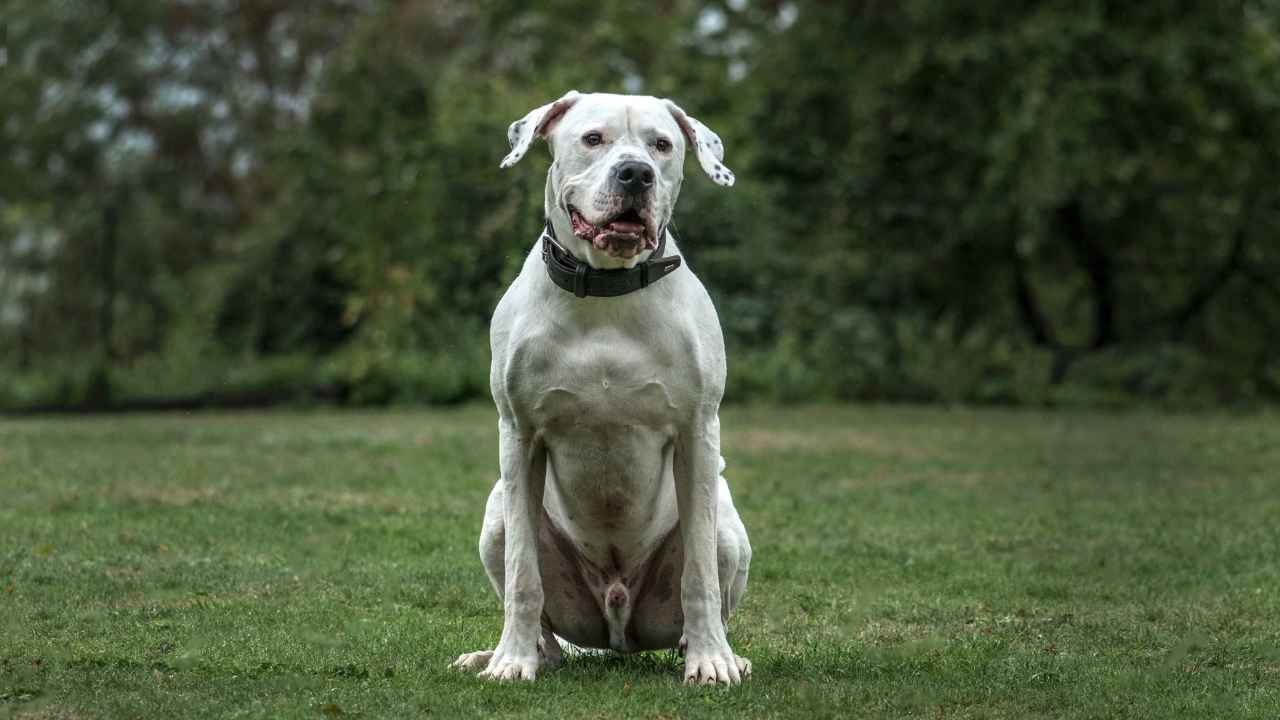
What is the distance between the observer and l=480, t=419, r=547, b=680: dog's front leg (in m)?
5.86

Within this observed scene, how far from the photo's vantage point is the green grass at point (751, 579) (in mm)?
5598

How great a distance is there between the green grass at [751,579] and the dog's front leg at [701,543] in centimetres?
16

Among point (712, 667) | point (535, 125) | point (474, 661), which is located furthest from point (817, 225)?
point (712, 667)

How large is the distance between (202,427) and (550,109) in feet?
32.8

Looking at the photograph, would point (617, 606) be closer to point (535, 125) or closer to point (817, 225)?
point (535, 125)

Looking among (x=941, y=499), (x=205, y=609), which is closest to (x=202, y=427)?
(x=941, y=499)

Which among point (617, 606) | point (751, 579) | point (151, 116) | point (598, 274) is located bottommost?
point (751, 579)

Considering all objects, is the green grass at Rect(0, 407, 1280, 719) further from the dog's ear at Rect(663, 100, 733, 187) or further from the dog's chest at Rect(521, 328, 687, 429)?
the dog's ear at Rect(663, 100, 733, 187)

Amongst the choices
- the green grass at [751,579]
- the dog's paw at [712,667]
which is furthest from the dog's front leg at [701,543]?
the green grass at [751,579]

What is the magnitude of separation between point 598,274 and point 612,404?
0.43m

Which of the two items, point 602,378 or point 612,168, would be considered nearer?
→ point 612,168

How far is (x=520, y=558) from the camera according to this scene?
590 centimetres

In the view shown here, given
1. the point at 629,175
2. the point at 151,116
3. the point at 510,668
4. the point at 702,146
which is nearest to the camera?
the point at 629,175

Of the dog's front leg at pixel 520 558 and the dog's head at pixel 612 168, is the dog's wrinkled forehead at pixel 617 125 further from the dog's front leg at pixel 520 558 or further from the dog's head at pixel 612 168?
the dog's front leg at pixel 520 558
